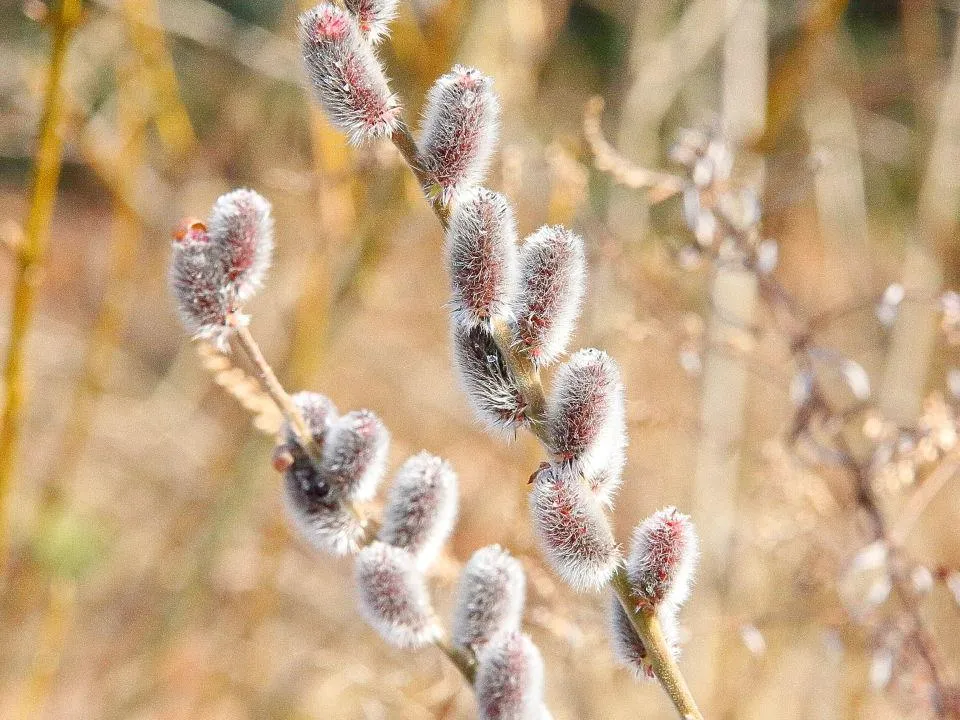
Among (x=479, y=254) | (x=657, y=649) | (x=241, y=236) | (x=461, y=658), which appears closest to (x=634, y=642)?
(x=657, y=649)

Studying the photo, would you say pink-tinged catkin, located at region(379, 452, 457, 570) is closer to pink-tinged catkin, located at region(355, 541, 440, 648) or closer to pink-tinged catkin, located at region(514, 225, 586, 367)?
pink-tinged catkin, located at region(355, 541, 440, 648)

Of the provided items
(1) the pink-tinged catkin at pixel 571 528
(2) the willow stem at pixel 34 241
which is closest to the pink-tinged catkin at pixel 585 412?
(1) the pink-tinged catkin at pixel 571 528

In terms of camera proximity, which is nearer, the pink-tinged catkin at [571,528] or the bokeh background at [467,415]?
the pink-tinged catkin at [571,528]

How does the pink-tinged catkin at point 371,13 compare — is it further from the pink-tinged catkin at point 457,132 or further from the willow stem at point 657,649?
the willow stem at point 657,649

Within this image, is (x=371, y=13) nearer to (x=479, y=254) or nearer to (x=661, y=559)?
(x=479, y=254)

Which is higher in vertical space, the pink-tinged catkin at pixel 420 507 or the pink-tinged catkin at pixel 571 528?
the pink-tinged catkin at pixel 571 528

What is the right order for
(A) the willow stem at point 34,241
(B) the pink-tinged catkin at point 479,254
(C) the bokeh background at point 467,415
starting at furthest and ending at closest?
(C) the bokeh background at point 467,415 → (A) the willow stem at point 34,241 → (B) the pink-tinged catkin at point 479,254
